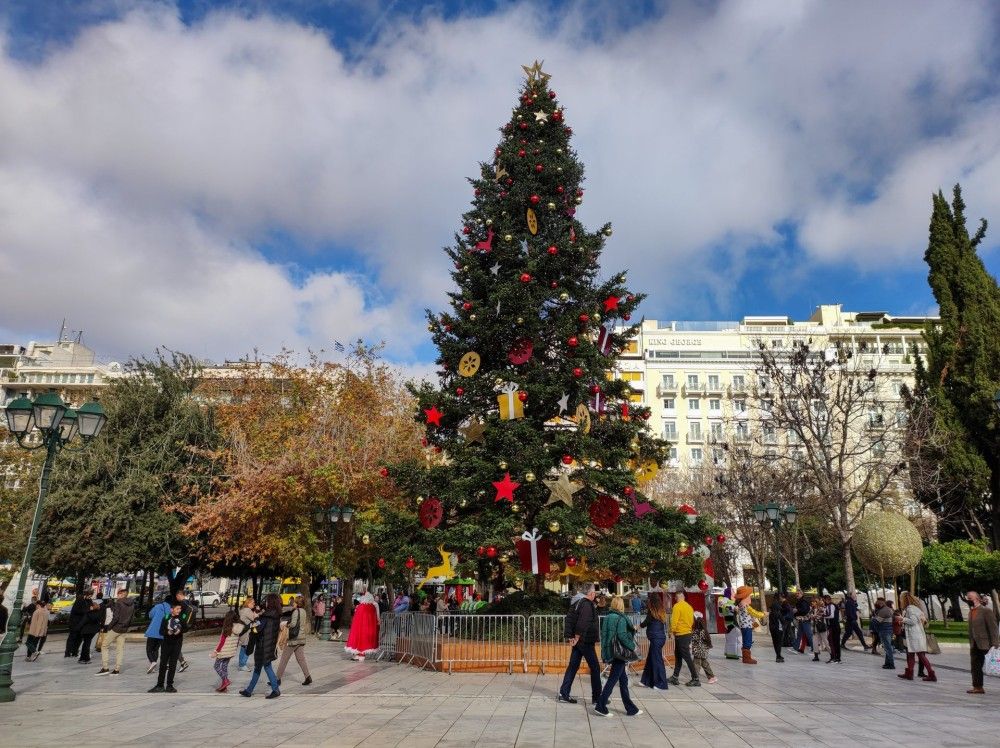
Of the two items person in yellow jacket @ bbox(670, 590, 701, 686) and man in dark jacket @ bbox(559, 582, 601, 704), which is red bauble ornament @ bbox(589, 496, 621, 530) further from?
man in dark jacket @ bbox(559, 582, 601, 704)

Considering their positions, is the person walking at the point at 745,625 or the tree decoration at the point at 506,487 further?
the person walking at the point at 745,625

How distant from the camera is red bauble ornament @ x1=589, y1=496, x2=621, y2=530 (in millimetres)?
15234

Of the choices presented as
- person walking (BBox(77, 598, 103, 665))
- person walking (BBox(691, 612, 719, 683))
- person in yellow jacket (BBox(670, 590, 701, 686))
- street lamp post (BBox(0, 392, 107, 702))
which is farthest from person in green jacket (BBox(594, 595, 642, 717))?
person walking (BBox(77, 598, 103, 665))

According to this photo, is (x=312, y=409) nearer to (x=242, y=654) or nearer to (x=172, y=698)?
(x=242, y=654)

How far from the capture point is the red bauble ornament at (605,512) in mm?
15234

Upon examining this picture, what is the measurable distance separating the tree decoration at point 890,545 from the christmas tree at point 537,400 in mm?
11626

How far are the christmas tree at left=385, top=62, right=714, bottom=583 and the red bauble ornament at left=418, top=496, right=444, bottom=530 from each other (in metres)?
0.05

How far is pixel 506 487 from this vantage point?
48.5 feet

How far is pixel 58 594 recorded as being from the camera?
4844 centimetres

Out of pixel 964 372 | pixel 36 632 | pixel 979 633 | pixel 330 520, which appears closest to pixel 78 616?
pixel 36 632

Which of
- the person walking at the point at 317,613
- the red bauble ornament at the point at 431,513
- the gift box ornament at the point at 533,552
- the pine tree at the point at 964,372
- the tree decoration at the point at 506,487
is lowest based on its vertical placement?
the person walking at the point at 317,613

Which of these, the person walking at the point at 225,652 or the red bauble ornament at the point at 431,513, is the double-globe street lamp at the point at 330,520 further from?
the person walking at the point at 225,652

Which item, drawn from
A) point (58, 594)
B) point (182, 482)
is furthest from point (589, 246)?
point (58, 594)

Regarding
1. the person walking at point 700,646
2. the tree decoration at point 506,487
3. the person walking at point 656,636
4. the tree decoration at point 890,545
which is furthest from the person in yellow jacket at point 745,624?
the tree decoration at point 890,545
